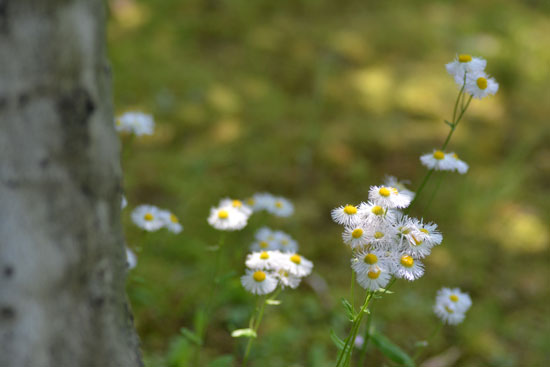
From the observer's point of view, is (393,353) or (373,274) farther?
(393,353)

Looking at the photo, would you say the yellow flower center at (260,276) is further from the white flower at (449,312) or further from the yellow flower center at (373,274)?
the white flower at (449,312)

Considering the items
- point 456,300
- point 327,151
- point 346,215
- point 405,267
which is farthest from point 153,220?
point 327,151

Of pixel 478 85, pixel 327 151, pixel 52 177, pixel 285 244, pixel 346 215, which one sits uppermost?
pixel 327 151

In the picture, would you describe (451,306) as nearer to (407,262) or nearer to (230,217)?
(407,262)

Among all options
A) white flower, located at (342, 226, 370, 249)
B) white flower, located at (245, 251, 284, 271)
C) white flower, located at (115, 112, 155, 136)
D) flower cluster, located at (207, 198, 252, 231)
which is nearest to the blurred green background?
white flower, located at (115, 112, 155, 136)

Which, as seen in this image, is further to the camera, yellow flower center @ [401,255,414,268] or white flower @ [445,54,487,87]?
white flower @ [445,54,487,87]

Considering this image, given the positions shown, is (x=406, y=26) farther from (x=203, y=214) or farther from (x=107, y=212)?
(x=107, y=212)

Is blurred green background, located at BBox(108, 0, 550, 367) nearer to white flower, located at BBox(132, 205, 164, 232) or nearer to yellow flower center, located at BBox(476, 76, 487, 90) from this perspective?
white flower, located at BBox(132, 205, 164, 232)
